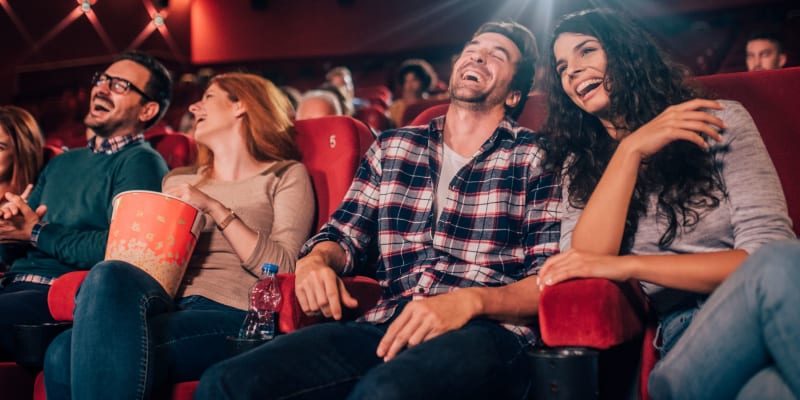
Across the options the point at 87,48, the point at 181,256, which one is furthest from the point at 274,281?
the point at 87,48

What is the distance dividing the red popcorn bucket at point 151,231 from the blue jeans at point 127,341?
4 cm

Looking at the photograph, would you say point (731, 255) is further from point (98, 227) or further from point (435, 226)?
point (98, 227)

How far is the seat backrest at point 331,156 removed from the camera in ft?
4.92

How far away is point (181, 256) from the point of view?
3.96 feet

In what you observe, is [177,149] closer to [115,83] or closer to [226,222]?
[115,83]

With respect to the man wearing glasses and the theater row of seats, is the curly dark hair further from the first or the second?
the man wearing glasses

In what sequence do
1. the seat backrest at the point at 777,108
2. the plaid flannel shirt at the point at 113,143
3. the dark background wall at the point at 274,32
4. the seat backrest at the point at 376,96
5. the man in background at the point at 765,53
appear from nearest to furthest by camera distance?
1. the seat backrest at the point at 777,108
2. the plaid flannel shirt at the point at 113,143
3. the man in background at the point at 765,53
4. the seat backrest at the point at 376,96
5. the dark background wall at the point at 274,32

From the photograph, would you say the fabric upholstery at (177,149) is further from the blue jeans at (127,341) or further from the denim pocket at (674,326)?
the denim pocket at (674,326)

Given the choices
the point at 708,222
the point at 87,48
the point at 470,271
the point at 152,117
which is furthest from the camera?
the point at 87,48

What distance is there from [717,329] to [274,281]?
64 centimetres

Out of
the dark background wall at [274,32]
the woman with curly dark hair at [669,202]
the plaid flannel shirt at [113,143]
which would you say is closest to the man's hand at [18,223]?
the plaid flannel shirt at [113,143]

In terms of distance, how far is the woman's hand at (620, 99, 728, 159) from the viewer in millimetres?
935

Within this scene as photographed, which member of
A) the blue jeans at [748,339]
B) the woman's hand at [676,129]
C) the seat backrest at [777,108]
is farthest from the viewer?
the seat backrest at [777,108]

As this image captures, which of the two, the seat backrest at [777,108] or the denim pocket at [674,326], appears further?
the seat backrest at [777,108]
